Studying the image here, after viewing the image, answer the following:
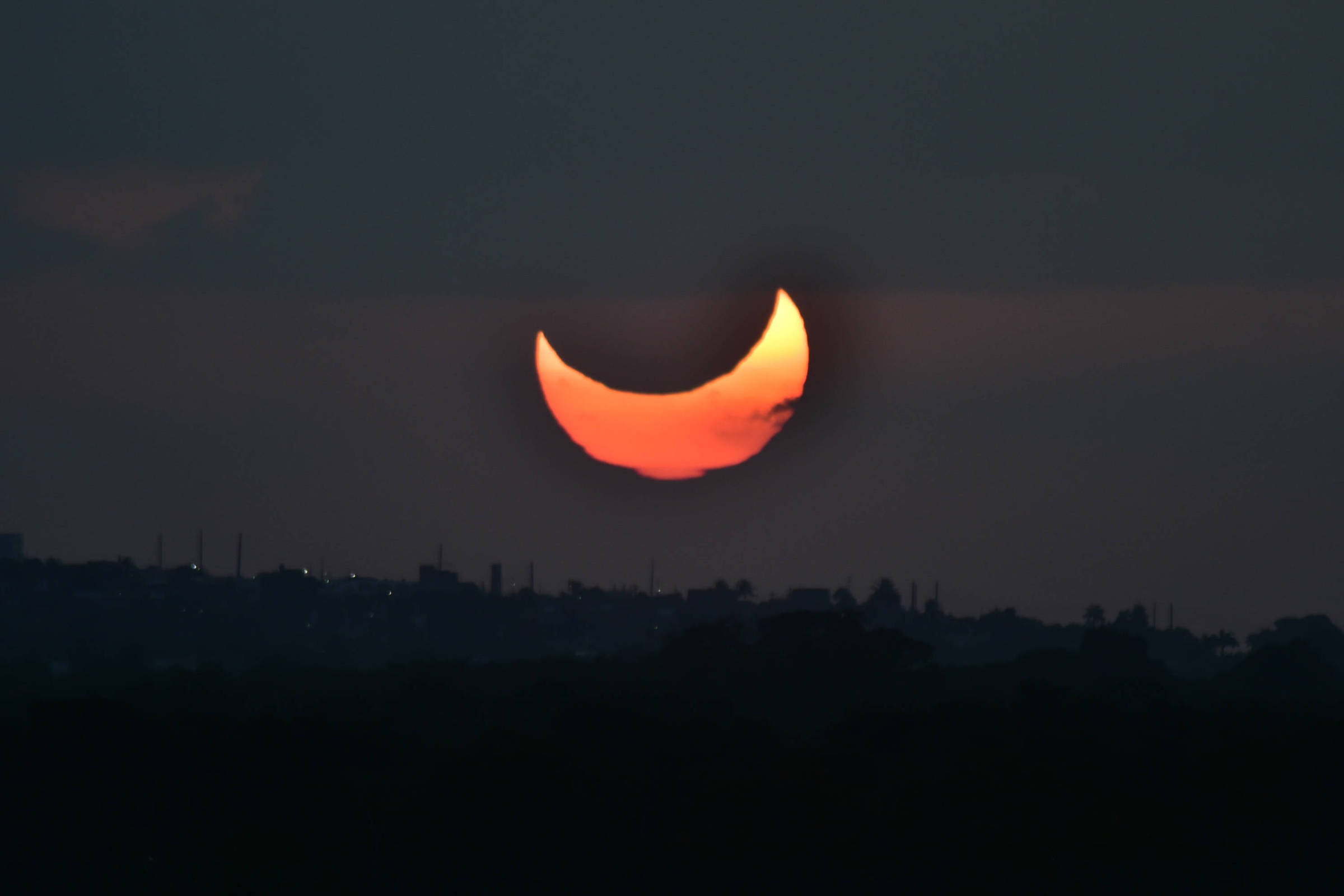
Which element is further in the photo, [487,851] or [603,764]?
[603,764]

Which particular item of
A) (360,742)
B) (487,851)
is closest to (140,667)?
(360,742)

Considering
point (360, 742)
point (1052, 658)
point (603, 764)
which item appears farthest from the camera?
point (1052, 658)

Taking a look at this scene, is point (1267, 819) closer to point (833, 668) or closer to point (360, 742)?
point (360, 742)

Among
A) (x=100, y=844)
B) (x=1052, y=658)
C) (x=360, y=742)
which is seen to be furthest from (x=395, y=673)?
(x=100, y=844)

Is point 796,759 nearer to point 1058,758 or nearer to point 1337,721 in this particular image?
point 1058,758

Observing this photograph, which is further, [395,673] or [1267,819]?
[395,673]

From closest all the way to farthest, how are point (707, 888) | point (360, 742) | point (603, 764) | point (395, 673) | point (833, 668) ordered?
point (707, 888)
point (603, 764)
point (360, 742)
point (833, 668)
point (395, 673)
